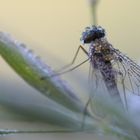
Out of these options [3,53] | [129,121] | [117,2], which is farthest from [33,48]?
[117,2]

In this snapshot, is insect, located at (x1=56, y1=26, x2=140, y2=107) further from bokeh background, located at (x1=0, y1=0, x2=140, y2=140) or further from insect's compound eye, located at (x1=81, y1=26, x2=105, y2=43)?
bokeh background, located at (x1=0, y1=0, x2=140, y2=140)

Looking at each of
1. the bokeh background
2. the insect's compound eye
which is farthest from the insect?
the bokeh background

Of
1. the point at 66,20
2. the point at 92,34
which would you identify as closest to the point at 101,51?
the point at 92,34

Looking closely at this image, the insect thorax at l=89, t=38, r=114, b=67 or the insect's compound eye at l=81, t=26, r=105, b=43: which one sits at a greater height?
the insect's compound eye at l=81, t=26, r=105, b=43

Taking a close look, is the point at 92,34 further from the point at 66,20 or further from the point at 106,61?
the point at 66,20

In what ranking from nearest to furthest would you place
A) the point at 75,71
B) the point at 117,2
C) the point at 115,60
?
the point at 75,71 < the point at 115,60 < the point at 117,2

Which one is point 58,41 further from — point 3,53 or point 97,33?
point 3,53

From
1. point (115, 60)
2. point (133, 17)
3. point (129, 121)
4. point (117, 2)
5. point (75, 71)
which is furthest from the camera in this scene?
point (117, 2)

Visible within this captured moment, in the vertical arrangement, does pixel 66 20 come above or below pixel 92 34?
above

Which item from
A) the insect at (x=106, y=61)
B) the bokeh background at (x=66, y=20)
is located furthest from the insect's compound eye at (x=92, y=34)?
the bokeh background at (x=66, y=20)

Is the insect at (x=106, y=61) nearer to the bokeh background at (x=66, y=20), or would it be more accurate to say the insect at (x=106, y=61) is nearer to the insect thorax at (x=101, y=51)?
the insect thorax at (x=101, y=51)

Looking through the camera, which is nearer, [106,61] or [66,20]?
[106,61]
